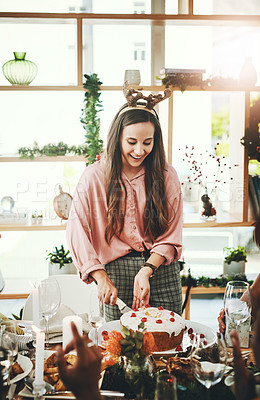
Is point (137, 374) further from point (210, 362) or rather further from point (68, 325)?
point (68, 325)

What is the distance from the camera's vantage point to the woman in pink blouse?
6.72ft

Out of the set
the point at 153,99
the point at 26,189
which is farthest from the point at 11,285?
the point at 153,99

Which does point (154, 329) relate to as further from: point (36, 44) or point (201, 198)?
point (36, 44)

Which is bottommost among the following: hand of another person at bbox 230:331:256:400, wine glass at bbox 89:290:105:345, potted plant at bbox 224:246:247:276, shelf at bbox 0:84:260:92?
potted plant at bbox 224:246:247:276

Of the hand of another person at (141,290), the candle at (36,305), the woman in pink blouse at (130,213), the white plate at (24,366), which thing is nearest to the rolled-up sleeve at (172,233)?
the woman in pink blouse at (130,213)

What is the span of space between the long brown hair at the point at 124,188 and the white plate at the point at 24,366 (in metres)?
0.78

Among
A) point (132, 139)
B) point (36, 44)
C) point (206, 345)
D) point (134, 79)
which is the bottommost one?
point (206, 345)

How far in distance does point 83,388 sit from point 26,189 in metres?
2.74

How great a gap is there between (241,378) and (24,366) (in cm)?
66

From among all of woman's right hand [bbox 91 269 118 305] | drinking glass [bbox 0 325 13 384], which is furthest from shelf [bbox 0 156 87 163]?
drinking glass [bbox 0 325 13 384]

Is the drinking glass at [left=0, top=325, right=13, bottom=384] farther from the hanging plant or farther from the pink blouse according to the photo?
the hanging plant

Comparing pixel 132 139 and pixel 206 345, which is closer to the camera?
pixel 206 345

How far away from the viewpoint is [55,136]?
3.44 metres

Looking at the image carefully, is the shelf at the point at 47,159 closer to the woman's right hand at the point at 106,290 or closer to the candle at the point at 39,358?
the woman's right hand at the point at 106,290
